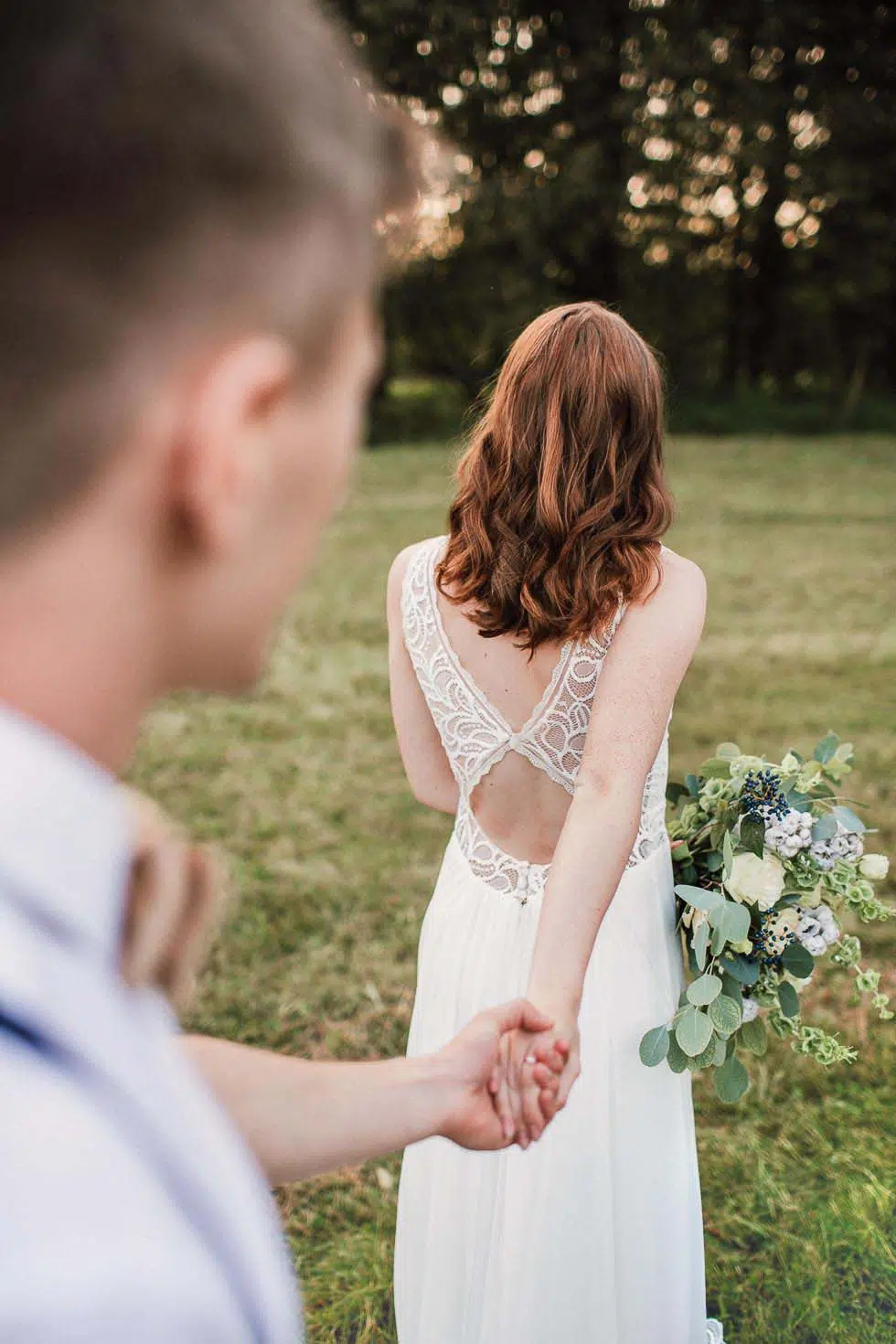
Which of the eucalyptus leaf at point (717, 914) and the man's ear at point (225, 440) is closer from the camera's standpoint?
the man's ear at point (225, 440)

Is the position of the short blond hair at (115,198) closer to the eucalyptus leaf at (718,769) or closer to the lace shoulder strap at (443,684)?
the lace shoulder strap at (443,684)

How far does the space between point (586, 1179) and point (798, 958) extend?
57cm

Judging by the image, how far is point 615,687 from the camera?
1807mm

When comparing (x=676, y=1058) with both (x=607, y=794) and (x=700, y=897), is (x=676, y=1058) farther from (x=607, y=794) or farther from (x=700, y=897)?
(x=607, y=794)

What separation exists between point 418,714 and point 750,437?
20344 millimetres

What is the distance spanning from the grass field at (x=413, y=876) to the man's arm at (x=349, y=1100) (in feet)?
5.09

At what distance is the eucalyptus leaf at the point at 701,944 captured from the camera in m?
2.09

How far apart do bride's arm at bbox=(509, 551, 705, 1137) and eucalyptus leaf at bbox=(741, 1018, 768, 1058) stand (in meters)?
0.60

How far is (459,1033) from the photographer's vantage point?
58.9 inches

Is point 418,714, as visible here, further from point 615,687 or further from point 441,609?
point 615,687

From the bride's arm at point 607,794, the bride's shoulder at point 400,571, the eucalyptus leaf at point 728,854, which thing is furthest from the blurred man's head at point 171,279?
the eucalyptus leaf at point 728,854

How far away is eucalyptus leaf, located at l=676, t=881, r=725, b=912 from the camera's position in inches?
82.2

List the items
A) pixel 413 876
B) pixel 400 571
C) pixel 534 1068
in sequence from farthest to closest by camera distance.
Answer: pixel 413 876 < pixel 400 571 < pixel 534 1068

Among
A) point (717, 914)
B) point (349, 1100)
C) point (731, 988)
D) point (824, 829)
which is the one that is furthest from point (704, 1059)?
point (349, 1100)
